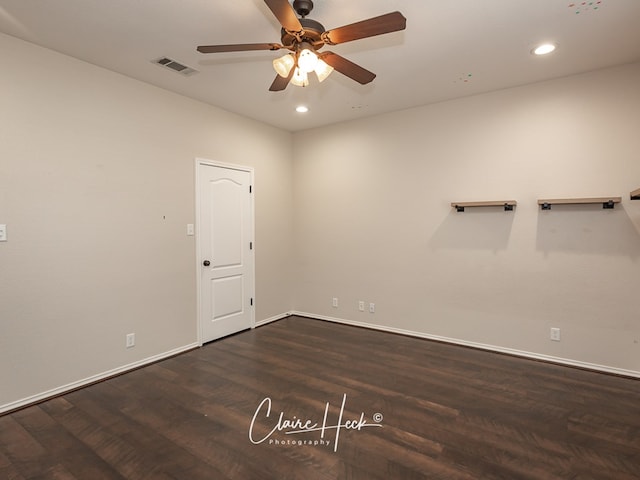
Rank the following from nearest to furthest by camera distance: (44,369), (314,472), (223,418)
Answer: (314,472) → (223,418) → (44,369)

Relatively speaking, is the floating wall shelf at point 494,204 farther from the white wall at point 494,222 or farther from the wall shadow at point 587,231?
the wall shadow at point 587,231

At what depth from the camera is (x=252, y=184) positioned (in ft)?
15.2

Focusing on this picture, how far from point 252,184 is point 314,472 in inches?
138

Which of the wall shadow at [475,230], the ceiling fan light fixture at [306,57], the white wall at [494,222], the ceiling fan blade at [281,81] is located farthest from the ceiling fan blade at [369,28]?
the wall shadow at [475,230]

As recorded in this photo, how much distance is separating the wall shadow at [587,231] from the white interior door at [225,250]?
11.1 feet

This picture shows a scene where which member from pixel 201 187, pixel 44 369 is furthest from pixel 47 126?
pixel 44 369

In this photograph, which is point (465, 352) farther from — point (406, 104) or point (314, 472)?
point (406, 104)

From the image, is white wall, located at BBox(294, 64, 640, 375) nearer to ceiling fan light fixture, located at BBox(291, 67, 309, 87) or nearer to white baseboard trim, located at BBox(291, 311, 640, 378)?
white baseboard trim, located at BBox(291, 311, 640, 378)

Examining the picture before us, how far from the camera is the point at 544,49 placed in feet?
9.27

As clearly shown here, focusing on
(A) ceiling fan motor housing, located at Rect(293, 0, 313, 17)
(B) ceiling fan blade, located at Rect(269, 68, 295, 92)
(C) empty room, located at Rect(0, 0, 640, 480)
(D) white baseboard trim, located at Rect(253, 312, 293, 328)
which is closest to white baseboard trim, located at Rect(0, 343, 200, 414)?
(C) empty room, located at Rect(0, 0, 640, 480)

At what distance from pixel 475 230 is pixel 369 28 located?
272 cm

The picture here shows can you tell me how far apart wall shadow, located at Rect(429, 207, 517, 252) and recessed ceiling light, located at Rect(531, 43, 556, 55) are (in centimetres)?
147

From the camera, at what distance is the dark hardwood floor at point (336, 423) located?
78.4 inches

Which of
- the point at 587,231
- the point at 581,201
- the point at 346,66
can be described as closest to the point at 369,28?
the point at 346,66
